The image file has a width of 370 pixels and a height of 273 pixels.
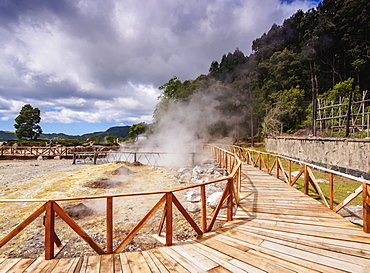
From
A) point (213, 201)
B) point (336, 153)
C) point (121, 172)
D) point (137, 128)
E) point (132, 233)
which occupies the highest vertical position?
point (137, 128)

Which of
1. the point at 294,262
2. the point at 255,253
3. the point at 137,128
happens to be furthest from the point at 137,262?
the point at 137,128

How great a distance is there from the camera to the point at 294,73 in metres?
24.4

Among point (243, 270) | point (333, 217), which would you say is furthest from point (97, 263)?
point (333, 217)

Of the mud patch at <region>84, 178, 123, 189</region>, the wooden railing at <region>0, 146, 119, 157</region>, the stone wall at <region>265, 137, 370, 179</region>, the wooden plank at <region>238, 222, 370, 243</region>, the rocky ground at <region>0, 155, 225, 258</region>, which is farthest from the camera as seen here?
the wooden railing at <region>0, 146, 119, 157</region>

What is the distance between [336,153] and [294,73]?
21.2 metres

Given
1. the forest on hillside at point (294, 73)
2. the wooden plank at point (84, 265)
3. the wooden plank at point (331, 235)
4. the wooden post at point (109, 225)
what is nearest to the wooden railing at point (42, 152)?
the forest on hillside at point (294, 73)

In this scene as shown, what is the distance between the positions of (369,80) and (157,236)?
99.5ft

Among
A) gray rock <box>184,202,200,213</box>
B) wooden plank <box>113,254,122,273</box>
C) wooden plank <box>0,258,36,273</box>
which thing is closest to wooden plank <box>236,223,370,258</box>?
wooden plank <box>113,254,122,273</box>

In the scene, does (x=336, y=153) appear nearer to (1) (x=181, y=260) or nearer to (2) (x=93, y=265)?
(1) (x=181, y=260)

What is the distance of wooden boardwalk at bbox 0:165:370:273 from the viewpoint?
1.97 m

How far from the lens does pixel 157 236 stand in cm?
304

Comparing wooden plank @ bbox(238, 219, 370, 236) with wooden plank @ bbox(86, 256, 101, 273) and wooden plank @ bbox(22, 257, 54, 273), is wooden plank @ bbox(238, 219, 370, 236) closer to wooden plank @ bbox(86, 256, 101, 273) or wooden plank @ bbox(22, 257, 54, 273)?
wooden plank @ bbox(86, 256, 101, 273)

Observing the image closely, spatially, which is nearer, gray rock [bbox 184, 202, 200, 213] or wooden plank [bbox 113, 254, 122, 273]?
wooden plank [bbox 113, 254, 122, 273]

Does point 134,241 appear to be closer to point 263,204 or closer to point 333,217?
point 263,204
